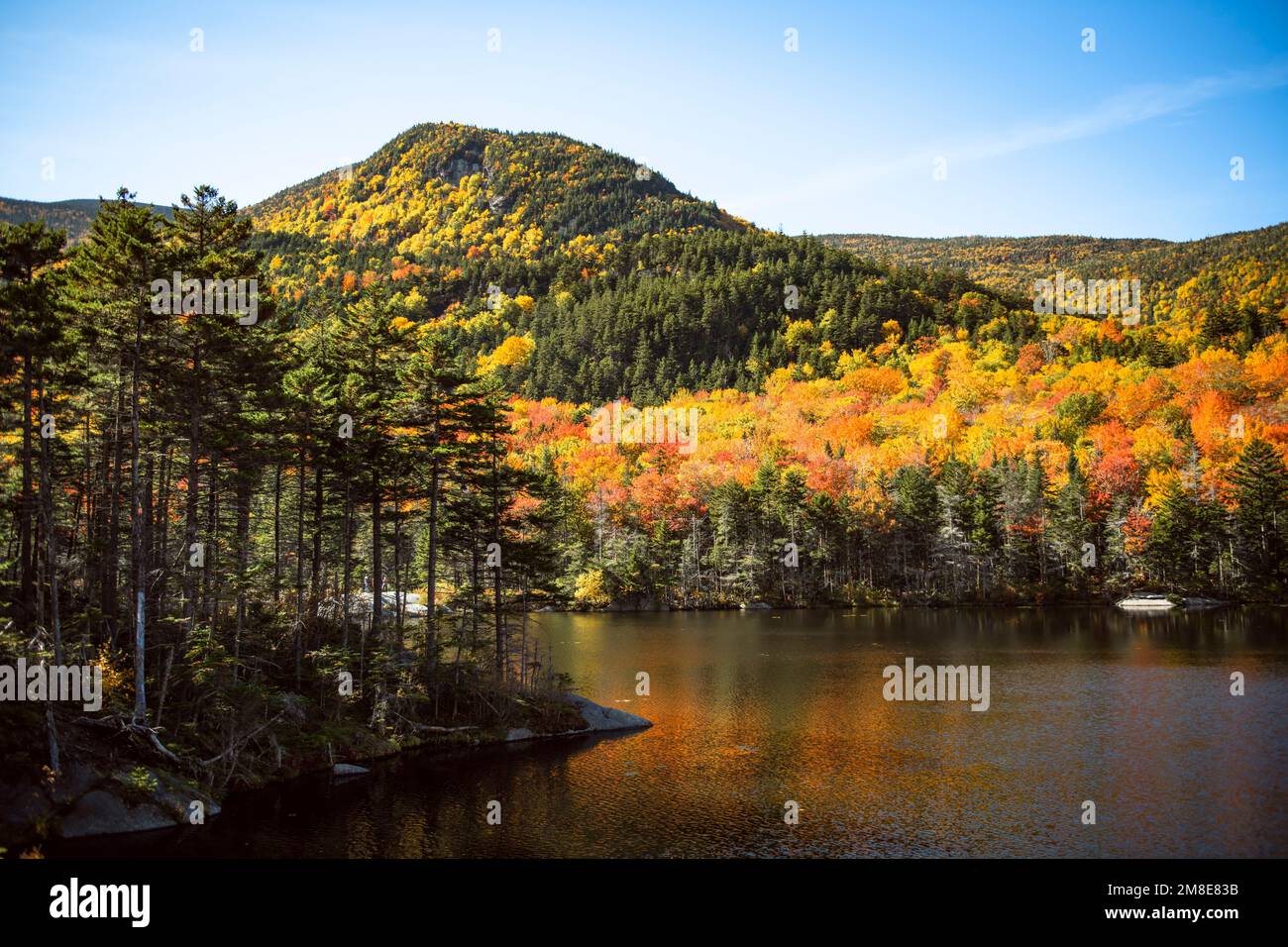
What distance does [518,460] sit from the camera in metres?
123

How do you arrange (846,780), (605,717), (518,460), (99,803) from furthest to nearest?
1. (518,460)
2. (605,717)
3. (846,780)
4. (99,803)

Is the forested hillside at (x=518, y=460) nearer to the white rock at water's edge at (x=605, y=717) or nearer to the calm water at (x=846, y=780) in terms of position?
the white rock at water's edge at (x=605, y=717)

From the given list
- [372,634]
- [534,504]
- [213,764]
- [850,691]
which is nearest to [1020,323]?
[534,504]

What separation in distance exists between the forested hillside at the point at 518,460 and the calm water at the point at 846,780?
5.10 meters

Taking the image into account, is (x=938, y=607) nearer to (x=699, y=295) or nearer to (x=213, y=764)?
(x=213, y=764)

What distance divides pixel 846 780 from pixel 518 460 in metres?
98.9

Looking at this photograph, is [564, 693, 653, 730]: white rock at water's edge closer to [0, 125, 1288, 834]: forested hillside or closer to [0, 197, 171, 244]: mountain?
[0, 125, 1288, 834]: forested hillside

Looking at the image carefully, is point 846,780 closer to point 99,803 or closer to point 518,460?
point 99,803

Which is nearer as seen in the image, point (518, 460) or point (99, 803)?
point (99, 803)

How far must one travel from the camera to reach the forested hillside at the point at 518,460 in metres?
27.6

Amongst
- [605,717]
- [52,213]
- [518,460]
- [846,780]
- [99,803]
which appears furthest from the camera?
[52,213]

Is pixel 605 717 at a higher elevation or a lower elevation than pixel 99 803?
lower

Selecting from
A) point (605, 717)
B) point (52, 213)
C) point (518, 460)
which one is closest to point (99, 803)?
point (605, 717)
